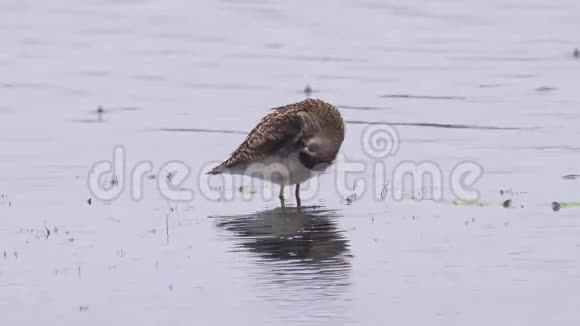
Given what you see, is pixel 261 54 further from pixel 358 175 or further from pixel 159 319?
pixel 159 319

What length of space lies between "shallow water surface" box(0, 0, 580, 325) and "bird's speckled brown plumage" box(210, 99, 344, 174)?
0.36m

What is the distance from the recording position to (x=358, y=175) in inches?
569

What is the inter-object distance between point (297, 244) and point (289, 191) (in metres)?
2.48

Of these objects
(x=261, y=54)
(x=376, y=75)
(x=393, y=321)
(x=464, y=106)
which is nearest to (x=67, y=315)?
(x=393, y=321)

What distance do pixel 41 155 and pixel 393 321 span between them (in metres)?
7.02

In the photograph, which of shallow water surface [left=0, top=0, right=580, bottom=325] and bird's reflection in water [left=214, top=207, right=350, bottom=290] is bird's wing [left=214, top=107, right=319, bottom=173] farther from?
bird's reflection in water [left=214, top=207, right=350, bottom=290]

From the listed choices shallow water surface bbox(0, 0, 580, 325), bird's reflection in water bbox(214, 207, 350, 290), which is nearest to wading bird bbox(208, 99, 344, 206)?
shallow water surface bbox(0, 0, 580, 325)

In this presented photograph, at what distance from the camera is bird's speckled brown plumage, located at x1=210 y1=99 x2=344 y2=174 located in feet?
44.8

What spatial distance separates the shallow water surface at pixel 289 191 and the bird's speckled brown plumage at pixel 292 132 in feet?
1.19

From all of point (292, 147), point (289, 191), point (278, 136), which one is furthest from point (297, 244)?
point (289, 191)

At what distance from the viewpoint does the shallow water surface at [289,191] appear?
9.96m

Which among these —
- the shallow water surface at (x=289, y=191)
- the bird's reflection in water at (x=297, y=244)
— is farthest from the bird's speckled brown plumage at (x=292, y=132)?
the bird's reflection in water at (x=297, y=244)

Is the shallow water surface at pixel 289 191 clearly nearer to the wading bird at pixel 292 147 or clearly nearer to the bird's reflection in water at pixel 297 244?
the bird's reflection in water at pixel 297 244

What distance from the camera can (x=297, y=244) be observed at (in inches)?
455
